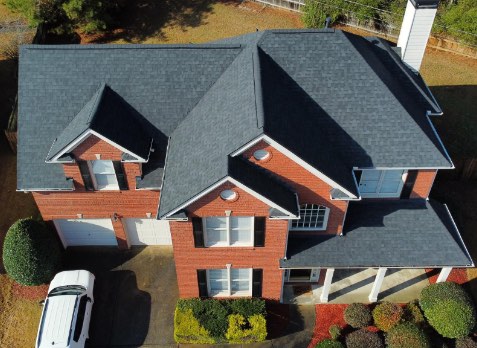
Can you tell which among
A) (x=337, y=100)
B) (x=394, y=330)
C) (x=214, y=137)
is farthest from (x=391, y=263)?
(x=214, y=137)

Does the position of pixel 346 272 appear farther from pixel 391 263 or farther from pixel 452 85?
pixel 452 85

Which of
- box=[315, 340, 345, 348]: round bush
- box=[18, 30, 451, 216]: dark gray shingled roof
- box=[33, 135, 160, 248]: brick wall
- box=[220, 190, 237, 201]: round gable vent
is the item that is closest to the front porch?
box=[315, 340, 345, 348]: round bush

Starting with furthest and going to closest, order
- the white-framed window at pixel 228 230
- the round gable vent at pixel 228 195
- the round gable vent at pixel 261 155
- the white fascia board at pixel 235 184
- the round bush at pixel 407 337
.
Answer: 1. the round bush at pixel 407 337
2. the white-framed window at pixel 228 230
3. the round gable vent at pixel 261 155
4. the round gable vent at pixel 228 195
5. the white fascia board at pixel 235 184

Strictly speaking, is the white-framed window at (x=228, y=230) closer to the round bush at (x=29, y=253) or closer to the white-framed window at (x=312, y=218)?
the white-framed window at (x=312, y=218)

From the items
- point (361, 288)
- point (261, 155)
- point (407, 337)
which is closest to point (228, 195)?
point (261, 155)

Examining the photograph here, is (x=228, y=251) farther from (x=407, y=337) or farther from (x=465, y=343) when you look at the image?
(x=465, y=343)

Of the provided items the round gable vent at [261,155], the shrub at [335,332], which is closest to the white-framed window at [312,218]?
the round gable vent at [261,155]
